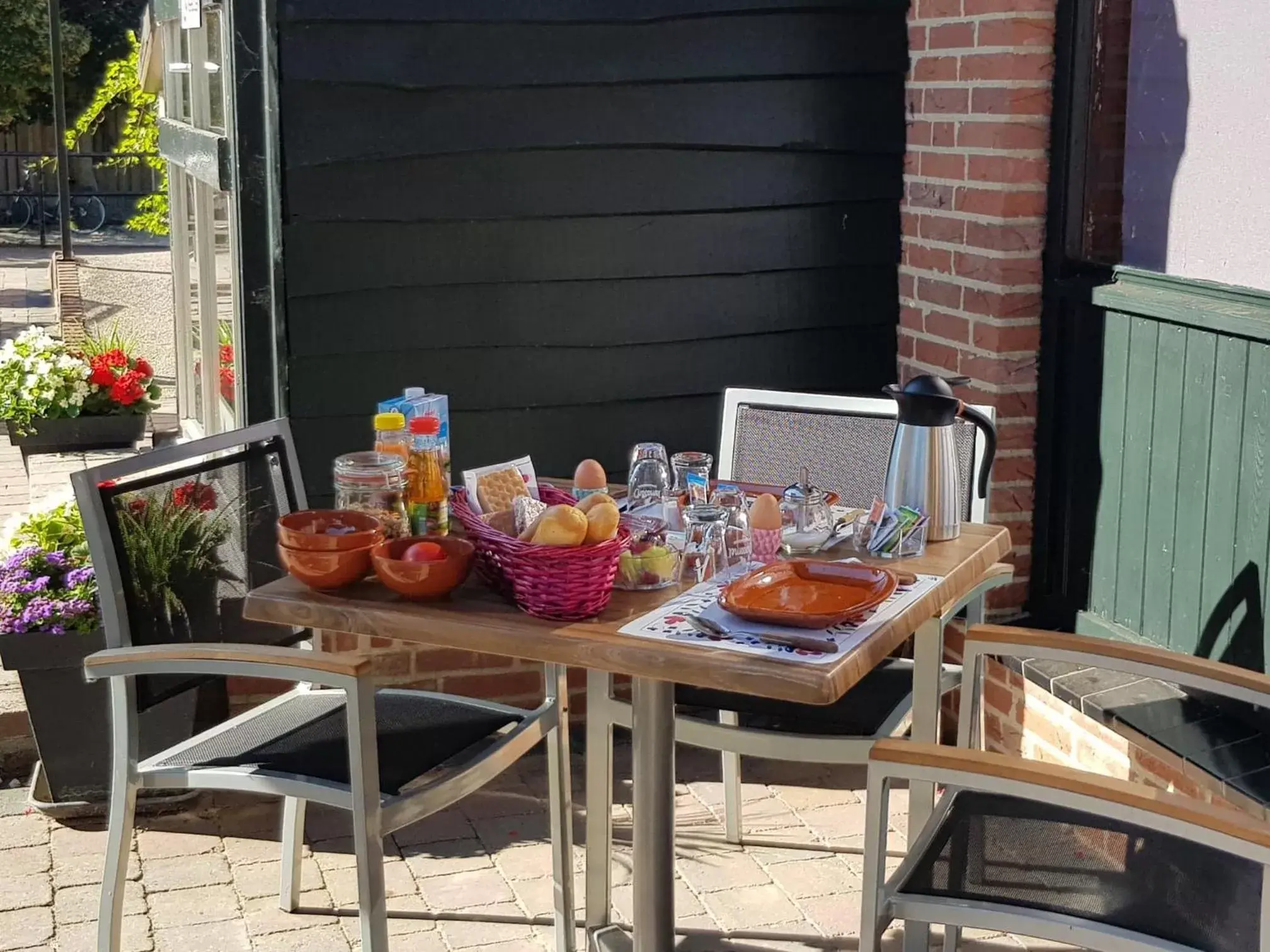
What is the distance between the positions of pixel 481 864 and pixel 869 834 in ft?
4.53

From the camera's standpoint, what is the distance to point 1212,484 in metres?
2.98

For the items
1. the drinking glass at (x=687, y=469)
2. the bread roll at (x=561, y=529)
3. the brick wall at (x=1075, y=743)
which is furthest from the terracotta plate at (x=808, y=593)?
the brick wall at (x=1075, y=743)

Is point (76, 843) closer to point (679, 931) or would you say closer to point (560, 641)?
point (679, 931)

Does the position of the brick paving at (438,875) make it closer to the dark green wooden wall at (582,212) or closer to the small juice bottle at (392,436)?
the dark green wooden wall at (582,212)

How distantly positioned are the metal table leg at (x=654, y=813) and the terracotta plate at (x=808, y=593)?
24 cm

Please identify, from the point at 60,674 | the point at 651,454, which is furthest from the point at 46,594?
the point at 651,454

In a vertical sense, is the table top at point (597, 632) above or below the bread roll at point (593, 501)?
below

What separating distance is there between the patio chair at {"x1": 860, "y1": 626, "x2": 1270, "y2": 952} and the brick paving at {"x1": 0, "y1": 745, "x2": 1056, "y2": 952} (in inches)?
33.1

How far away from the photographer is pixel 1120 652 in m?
2.26

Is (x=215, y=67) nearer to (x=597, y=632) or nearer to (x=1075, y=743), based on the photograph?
(x=597, y=632)

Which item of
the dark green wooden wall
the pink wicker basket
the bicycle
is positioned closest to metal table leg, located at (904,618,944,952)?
the pink wicker basket

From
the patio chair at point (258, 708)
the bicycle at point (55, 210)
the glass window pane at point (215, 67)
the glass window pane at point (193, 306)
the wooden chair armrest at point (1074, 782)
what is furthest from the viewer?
the bicycle at point (55, 210)

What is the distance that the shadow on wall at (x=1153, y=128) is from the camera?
121 inches

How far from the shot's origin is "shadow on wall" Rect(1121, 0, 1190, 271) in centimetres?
308
